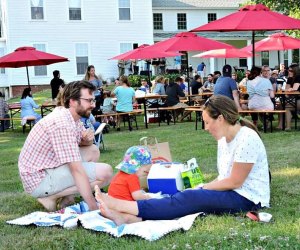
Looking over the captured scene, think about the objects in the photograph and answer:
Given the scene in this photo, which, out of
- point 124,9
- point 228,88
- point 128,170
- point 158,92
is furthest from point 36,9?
point 128,170

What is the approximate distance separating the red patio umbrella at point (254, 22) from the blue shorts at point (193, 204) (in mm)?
5927

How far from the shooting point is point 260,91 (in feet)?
38.0

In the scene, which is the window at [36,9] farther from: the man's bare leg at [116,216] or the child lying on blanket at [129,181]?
the man's bare leg at [116,216]

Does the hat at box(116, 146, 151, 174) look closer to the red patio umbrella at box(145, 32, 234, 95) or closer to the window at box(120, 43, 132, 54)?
the red patio umbrella at box(145, 32, 234, 95)

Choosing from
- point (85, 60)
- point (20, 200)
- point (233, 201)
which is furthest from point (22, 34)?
point (233, 201)

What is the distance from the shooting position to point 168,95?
620 inches

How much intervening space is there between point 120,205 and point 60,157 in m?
0.84

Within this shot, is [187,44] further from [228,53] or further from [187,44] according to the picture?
[228,53]

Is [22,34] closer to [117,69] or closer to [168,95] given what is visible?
[117,69]

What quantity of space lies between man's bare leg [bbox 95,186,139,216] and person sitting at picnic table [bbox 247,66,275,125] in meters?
7.30

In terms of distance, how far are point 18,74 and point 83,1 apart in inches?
215

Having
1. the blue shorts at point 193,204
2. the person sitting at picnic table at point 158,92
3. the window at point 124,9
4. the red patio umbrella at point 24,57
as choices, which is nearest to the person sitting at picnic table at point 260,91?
the person sitting at picnic table at point 158,92

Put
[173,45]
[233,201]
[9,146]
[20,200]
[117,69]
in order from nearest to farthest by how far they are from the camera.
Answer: [233,201] < [20,200] < [9,146] < [173,45] < [117,69]

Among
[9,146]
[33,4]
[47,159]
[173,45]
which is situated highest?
[33,4]
